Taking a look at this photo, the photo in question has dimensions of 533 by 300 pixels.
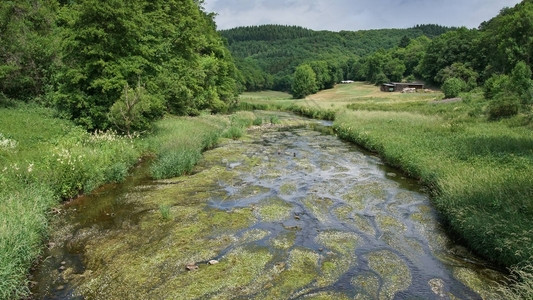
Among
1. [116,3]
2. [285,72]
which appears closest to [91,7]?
[116,3]

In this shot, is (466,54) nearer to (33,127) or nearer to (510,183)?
(510,183)

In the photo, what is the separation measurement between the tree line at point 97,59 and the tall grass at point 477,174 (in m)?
18.0

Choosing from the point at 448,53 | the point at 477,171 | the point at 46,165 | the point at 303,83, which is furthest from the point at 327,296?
the point at 303,83

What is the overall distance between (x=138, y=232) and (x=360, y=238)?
7.81m

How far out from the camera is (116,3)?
24188 millimetres

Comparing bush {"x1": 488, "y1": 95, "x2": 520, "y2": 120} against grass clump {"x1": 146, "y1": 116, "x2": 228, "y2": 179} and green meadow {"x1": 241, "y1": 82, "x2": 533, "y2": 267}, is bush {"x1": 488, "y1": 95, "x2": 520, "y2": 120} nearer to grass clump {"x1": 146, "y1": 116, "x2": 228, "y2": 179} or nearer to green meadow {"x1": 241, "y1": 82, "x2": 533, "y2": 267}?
green meadow {"x1": 241, "y1": 82, "x2": 533, "y2": 267}

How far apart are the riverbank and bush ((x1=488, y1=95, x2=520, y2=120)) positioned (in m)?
24.7

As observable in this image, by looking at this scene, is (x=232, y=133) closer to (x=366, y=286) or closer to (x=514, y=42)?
(x=366, y=286)

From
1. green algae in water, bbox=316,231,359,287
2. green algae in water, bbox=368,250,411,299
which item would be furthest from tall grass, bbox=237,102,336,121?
green algae in water, bbox=368,250,411,299

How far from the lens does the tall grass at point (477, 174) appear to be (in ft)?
34.2

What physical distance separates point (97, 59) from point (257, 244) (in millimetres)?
19276

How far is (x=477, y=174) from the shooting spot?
14359 mm

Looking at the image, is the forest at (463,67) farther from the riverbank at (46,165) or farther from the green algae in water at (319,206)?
the riverbank at (46,165)

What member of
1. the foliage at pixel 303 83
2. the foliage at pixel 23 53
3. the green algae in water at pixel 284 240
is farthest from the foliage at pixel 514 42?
the foliage at pixel 23 53
